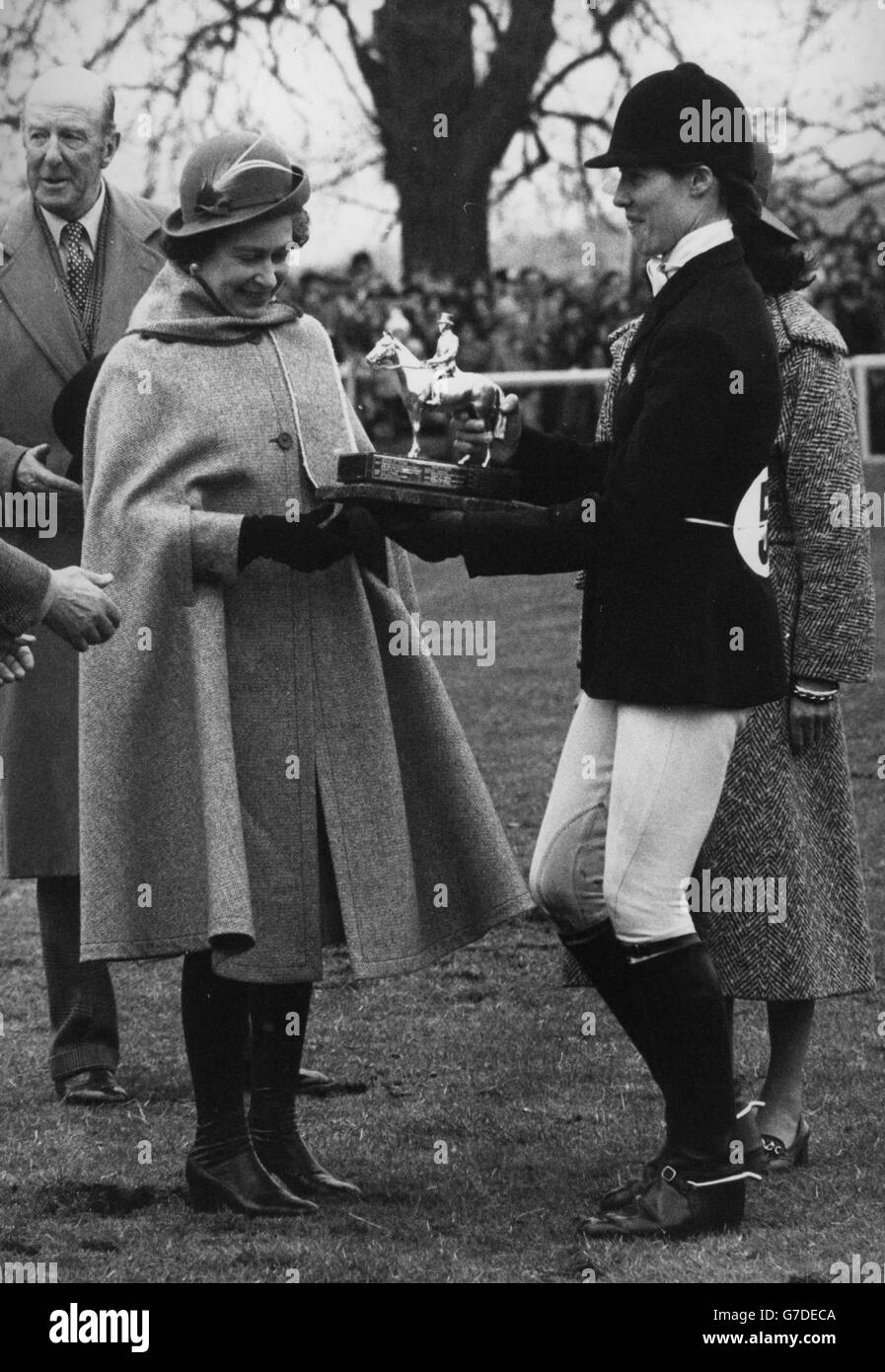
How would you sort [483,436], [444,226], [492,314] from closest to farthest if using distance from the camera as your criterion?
[483,436]
[492,314]
[444,226]

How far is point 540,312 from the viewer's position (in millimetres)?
17250

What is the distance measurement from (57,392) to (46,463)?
0.18 meters

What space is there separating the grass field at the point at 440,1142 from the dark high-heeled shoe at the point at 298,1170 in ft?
0.23

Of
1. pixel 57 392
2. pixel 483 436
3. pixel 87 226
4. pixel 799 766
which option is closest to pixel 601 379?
pixel 87 226

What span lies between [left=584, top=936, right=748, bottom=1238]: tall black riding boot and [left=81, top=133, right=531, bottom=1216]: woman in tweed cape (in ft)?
1.74

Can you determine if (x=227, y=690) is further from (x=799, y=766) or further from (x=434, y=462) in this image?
(x=799, y=766)

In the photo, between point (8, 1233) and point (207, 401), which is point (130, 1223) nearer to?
point (8, 1233)

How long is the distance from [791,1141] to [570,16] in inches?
653

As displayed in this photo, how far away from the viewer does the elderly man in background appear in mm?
5777

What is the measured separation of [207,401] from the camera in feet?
15.0

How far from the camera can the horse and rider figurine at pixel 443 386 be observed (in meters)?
4.52

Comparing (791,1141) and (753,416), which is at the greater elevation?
(753,416)

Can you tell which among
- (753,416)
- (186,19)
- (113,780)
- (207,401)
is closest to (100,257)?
(207,401)

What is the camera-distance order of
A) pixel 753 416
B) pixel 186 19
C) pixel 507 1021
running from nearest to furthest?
pixel 753 416
pixel 507 1021
pixel 186 19
